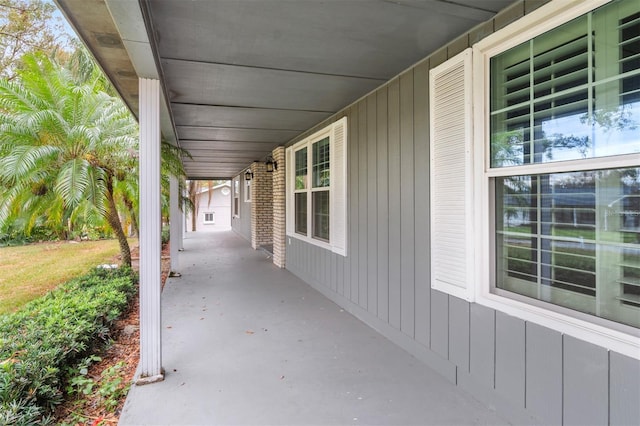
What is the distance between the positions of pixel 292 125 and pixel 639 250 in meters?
4.56

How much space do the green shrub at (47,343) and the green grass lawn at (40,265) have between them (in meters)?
2.24

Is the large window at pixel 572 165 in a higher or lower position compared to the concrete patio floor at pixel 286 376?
higher

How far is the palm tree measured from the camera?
177 inches

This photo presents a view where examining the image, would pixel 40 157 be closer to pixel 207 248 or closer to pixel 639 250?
pixel 639 250

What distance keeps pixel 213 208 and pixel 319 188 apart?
80.3 ft

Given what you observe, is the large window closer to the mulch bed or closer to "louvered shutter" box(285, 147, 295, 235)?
the mulch bed

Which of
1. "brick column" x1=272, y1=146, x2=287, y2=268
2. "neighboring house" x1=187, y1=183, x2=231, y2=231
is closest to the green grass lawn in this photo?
"brick column" x1=272, y1=146, x2=287, y2=268

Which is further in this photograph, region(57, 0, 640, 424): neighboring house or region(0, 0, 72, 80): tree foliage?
region(0, 0, 72, 80): tree foliage

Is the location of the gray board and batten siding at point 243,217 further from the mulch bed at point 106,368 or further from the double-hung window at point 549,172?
the double-hung window at point 549,172

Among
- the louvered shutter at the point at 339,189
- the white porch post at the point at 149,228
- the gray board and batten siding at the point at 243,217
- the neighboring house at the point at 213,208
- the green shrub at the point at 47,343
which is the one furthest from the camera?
the neighboring house at the point at 213,208

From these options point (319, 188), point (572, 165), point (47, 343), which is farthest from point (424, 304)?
point (47, 343)

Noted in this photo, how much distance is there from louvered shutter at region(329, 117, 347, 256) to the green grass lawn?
15.9 ft

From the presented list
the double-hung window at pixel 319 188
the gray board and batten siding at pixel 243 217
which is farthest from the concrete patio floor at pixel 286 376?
the gray board and batten siding at pixel 243 217

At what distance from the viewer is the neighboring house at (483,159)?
5.78 ft
